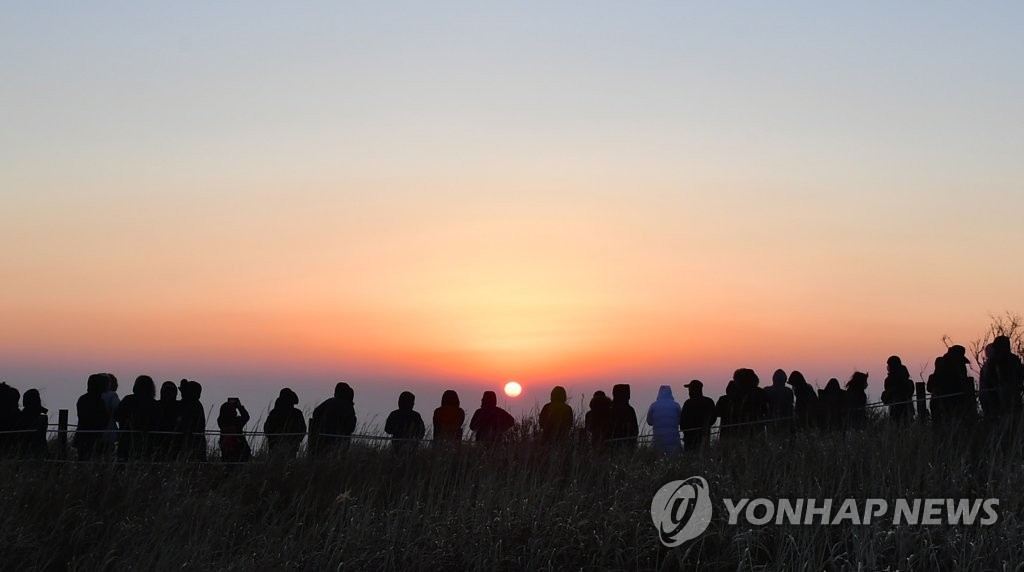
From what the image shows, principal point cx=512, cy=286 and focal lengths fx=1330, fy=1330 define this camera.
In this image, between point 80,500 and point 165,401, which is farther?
point 165,401

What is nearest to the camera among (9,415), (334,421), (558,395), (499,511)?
(499,511)

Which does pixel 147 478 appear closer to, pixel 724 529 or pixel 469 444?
pixel 469 444

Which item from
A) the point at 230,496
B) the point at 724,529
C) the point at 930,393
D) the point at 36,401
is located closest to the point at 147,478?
the point at 230,496

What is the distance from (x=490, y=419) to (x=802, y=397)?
4494 millimetres

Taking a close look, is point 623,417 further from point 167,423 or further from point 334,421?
point 167,423

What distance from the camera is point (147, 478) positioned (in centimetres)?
1521

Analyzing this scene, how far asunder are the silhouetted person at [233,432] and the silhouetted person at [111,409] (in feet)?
4.34

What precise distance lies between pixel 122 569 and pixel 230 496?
280 centimetres

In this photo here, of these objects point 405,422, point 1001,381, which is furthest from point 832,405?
point 405,422

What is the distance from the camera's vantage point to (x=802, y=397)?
19094 millimetres

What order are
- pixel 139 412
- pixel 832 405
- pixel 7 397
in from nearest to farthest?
pixel 139 412 < pixel 7 397 < pixel 832 405

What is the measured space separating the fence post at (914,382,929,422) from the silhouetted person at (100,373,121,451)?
10.0m

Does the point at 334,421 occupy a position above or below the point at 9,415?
below

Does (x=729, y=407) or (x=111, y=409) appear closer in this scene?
(x=111, y=409)
